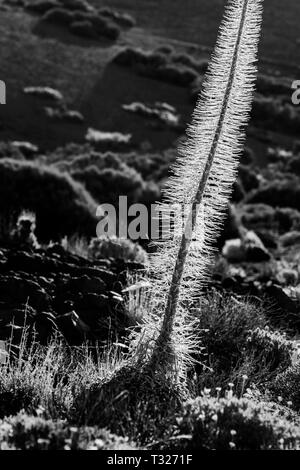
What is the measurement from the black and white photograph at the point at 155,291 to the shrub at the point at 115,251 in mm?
23

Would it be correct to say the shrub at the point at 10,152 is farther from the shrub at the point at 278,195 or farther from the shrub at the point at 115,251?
the shrub at the point at 115,251

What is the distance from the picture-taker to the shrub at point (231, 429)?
492 cm

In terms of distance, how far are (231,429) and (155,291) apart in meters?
1.37

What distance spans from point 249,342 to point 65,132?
22891mm

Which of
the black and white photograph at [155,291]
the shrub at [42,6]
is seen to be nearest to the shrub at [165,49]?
the shrub at [42,6]

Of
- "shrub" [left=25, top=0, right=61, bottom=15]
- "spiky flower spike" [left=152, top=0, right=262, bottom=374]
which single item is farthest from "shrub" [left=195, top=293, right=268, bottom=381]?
"shrub" [left=25, top=0, right=61, bottom=15]

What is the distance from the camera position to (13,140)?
26.7 metres

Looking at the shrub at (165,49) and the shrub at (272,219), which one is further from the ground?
the shrub at (165,49)

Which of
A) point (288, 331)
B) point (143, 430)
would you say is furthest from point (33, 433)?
point (288, 331)

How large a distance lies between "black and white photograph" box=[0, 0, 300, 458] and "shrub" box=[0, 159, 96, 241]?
0.13 feet

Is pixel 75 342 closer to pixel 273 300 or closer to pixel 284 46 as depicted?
pixel 273 300

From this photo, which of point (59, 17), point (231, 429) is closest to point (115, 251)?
point (231, 429)

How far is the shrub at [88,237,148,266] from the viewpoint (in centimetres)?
1157

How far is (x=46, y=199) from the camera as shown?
15.2 m
